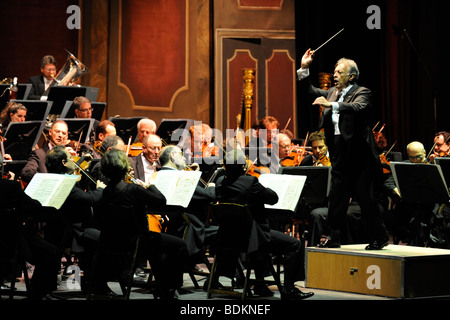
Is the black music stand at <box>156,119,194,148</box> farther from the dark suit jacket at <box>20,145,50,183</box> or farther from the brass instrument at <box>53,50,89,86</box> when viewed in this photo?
the brass instrument at <box>53,50,89,86</box>

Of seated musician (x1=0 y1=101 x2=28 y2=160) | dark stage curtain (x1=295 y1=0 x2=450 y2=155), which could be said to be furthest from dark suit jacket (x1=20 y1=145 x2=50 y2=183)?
dark stage curtain (x1=295 y1=0 x2=450 y2=155)

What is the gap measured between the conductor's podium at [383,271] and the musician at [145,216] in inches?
41.3

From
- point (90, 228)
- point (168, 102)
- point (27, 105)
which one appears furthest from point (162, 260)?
point (168, 102)

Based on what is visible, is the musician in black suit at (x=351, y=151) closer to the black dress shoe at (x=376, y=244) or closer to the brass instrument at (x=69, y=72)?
the black dress shoe at (x=376, y=244)

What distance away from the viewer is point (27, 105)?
278 inches

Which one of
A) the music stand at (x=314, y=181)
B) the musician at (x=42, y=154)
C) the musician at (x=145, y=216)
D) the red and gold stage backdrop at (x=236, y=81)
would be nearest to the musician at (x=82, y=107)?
the musician at (x=42, y=154)

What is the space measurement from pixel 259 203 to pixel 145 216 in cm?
75

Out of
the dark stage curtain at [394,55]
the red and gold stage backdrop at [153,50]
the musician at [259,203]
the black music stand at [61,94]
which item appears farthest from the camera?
the red and gold stage backdrop at [153,50]

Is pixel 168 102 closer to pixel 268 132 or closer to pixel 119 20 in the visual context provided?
pixel 119 20

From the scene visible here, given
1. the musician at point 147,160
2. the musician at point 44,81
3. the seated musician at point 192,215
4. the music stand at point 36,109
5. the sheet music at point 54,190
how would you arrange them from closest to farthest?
the sheet music at point 54,190 → the seated musician at point 192,215 → the musician at point 147,160 → the music stand at point 36,109 → the musician at point 44,81

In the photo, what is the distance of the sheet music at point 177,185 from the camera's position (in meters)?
4.72

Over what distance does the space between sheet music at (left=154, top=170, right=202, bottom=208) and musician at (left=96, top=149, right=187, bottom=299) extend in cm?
14

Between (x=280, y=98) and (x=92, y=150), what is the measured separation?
4.19 metres
